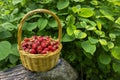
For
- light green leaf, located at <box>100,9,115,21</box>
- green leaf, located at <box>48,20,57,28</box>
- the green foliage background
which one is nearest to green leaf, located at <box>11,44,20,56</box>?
the green foliage background

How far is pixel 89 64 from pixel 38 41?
662 mm

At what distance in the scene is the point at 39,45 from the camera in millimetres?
1856

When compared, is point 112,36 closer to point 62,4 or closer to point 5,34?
point 62,4

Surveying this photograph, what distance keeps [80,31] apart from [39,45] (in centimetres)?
41

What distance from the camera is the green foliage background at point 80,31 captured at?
2.08m

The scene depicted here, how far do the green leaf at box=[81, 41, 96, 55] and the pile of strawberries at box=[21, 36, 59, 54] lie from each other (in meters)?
0.26

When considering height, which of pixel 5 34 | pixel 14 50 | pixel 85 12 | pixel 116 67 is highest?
pixel 85 12

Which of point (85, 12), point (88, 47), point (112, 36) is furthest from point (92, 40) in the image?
point (85, 12)

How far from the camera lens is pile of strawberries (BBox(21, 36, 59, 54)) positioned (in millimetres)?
1811

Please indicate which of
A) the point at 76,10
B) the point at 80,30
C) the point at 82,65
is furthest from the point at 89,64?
the point at 76,10

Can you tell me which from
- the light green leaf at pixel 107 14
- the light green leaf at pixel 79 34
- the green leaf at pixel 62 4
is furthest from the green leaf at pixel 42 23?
the light green leaf at pixel 107 14

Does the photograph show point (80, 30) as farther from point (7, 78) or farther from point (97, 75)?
point (7, 78)

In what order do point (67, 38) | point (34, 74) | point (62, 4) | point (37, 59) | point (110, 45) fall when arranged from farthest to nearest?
point (62, 4)
point (67, 38)
point (110, 45)
point (34, 74)
point (37, 59)

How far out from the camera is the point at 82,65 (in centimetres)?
238
